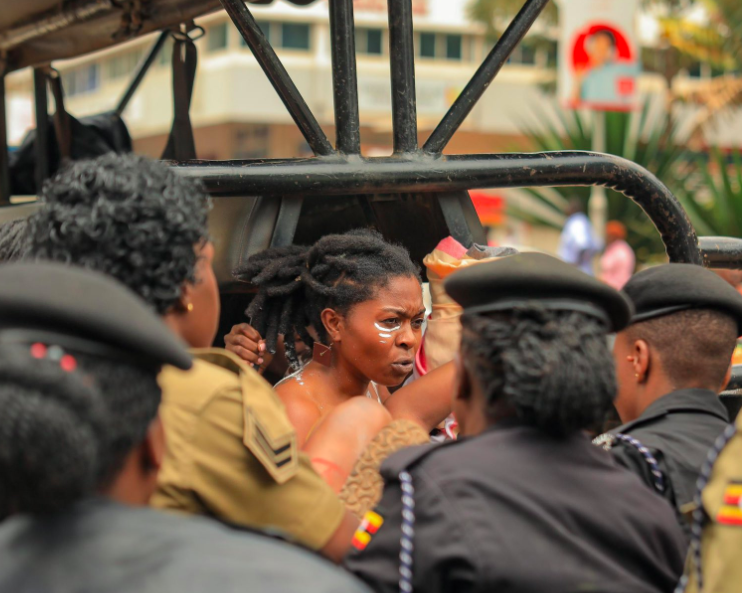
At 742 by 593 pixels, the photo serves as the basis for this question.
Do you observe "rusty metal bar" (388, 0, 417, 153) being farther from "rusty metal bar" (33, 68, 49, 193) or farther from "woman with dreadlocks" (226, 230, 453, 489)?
"rusty metal bar" (33, 68, 49, 193)

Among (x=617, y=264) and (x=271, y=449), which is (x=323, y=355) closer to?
(x=271, y=449)

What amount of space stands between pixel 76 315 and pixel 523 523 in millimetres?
789

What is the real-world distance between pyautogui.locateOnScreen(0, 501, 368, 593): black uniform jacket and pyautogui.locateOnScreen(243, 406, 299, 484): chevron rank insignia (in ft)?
1.39

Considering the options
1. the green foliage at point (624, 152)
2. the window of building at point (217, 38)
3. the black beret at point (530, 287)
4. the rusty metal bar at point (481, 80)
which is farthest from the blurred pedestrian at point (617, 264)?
the window of building at point (217, 38)

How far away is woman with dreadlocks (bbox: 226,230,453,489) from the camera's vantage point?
2895 mm

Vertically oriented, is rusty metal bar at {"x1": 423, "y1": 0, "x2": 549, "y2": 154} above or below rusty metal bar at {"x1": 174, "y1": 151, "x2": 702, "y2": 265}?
Answer: above

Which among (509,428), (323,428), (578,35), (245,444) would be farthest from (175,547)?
(578,35)

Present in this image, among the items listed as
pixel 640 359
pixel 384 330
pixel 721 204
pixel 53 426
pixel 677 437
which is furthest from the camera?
pixel 721 204

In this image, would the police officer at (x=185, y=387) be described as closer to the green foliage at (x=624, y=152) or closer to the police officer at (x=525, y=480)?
the police officer at (x=525, y=480)

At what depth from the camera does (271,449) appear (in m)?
1.75

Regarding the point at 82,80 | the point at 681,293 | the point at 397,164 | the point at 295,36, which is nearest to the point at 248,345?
the point at 397,164

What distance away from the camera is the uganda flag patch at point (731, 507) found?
5.26ft

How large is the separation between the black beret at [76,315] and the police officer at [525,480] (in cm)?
57

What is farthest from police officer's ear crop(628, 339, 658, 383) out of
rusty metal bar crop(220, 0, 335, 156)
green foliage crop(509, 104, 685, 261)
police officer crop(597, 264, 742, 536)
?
green foliage crop(509, 104, 685, 261)
